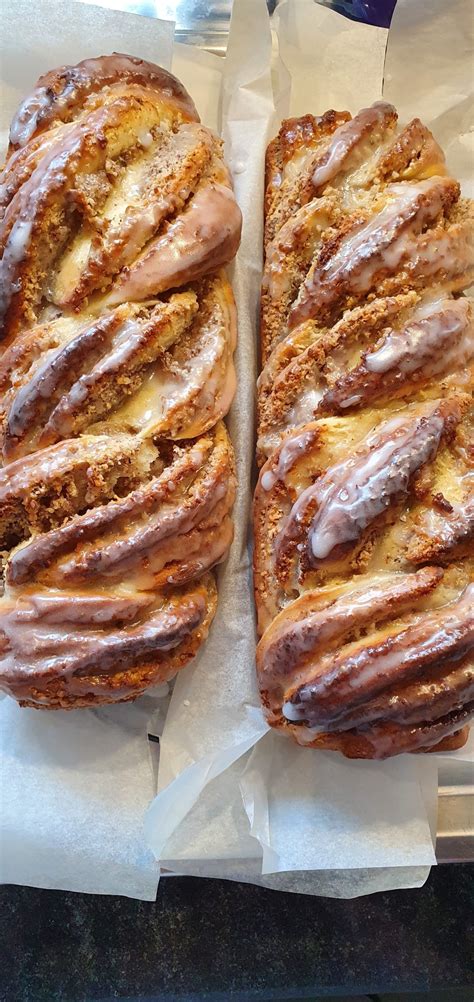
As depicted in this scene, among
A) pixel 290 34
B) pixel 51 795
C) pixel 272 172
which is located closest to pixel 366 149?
pixel 272 172

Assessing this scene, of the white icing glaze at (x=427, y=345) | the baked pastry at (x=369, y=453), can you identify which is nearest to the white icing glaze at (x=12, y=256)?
the baked pastry at (x=369, y=453)

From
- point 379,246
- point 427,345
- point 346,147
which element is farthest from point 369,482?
point 346,147

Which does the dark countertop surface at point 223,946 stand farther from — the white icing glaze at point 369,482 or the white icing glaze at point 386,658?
the white icing glaze at point 369,482

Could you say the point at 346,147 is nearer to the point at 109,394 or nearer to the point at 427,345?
the point at 427,345

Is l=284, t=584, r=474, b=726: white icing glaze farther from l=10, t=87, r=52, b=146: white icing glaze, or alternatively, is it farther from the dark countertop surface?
l=10, t=87, r=52, b=146: white icing glaze

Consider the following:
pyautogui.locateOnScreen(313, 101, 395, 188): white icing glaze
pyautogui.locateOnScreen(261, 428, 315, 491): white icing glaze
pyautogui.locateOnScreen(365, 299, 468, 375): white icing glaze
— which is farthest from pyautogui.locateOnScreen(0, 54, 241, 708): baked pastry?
pyautogui.locateOnScreen(365, 299, 468, 375): white icing glaze

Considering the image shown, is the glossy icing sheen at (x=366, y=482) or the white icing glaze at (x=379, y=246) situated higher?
the white icing glaze at (x=379, y=246)
